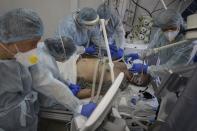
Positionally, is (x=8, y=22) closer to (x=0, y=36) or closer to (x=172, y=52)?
(x=0, y=36)

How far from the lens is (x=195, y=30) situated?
0.84 m

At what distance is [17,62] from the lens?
1.29 metres

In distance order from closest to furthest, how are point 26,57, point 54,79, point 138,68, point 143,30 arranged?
point 26,57 < point 54,79 < point 138,68 < point 143,30

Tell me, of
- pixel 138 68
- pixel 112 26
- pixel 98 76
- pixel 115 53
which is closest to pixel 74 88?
pixel 98 76

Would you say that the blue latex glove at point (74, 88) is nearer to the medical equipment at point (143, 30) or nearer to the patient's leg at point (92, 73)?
the patient's leg at point (92, 73)

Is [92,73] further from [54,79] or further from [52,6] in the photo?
[52,6]

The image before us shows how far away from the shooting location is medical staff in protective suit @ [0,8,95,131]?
4.01 ft

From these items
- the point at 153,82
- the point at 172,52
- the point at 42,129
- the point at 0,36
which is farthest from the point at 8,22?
the point at 172,52

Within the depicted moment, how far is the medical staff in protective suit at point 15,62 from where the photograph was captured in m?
1.22

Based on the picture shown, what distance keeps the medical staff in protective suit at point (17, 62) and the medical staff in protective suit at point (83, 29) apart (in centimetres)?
108

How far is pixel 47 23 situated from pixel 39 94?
7.63ft

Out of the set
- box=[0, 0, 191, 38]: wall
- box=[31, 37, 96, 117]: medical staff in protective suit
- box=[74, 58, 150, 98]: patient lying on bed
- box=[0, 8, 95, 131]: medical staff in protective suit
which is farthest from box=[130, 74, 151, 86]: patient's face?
box=[0, 0, 191, 38]: wall

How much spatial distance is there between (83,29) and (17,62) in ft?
4.80

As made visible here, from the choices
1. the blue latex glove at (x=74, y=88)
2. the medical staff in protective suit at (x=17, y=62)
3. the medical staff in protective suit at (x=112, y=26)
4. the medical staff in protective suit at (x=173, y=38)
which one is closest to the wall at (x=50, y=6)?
the medical staff in protective suit at (x=112, y=26)
